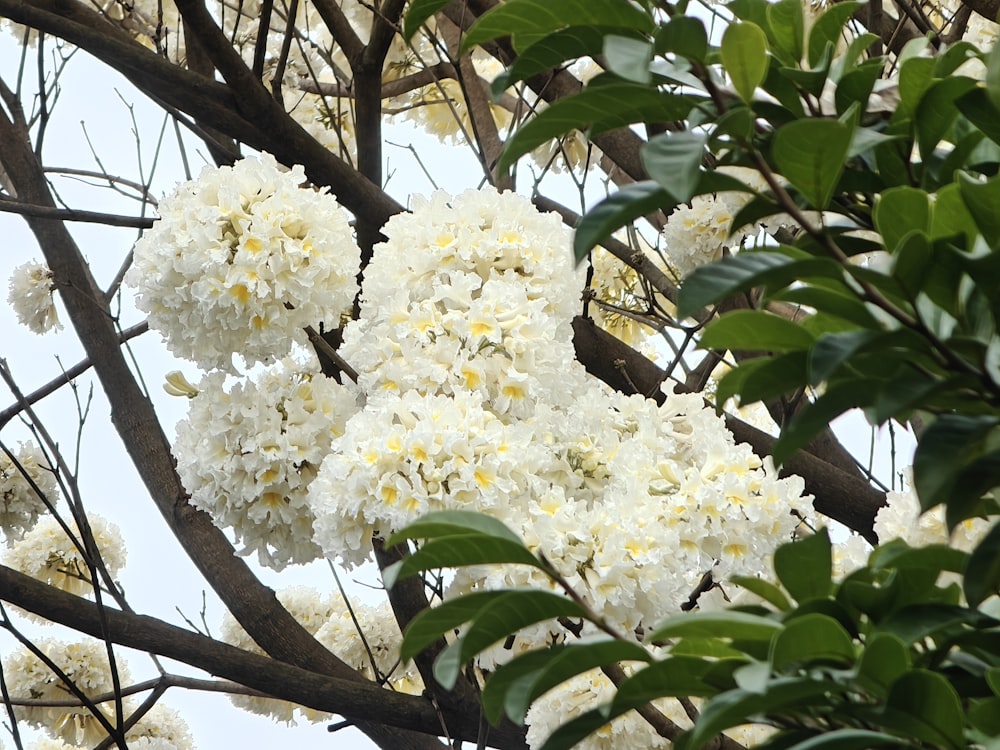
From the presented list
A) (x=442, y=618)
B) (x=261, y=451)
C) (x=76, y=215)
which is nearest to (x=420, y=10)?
(x=442, y=618)

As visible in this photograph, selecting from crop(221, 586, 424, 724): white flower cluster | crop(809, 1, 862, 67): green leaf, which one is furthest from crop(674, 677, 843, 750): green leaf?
crop(221, 586, 424, 724): white flower cluster

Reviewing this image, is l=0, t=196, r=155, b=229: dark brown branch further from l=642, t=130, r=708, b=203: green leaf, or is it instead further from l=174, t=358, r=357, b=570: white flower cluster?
l=642, t=130, r=708, b=203: green leaf

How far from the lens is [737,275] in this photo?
1.31 ft

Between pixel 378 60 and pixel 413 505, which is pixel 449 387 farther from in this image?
pixel 378 60

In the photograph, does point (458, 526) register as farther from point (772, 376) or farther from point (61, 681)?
point (61, 681)

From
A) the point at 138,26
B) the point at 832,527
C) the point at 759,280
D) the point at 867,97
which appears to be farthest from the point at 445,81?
the point at 759,280

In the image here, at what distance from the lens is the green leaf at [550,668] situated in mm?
412

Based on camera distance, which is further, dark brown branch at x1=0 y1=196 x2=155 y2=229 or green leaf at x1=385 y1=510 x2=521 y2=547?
dark brown branch at x1=0 y1=196 x2=155 y2=229

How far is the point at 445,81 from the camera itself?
2.51 meters

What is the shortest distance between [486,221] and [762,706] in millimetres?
793

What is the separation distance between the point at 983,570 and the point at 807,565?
9 centimetres

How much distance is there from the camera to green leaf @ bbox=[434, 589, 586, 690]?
0.42m

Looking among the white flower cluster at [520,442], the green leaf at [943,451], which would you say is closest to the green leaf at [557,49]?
the green leaf at [943,451]

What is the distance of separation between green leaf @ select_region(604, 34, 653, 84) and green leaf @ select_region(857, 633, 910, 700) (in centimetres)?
21
